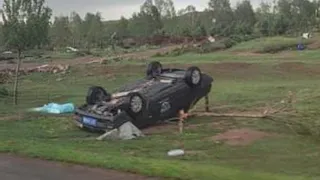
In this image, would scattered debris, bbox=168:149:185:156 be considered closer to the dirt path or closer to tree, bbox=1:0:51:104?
the dirt path

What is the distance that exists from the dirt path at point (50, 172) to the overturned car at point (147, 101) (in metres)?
5.49

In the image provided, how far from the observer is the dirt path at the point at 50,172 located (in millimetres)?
9836

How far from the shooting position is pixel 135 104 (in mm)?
17484

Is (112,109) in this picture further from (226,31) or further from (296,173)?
(226,31)

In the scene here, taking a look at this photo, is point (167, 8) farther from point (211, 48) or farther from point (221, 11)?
point (211, 48)

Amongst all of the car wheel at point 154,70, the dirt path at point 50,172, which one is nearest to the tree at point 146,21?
the car wheel at point 154,70

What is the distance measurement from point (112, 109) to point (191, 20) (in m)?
113

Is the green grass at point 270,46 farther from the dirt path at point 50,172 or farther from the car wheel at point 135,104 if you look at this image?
the dirt path at point 50,172

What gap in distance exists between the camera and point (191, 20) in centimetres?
12950

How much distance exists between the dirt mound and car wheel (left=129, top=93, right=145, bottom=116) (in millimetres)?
2604

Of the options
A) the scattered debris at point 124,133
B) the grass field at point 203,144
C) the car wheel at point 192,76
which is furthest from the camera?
the car wheel at point 192,76

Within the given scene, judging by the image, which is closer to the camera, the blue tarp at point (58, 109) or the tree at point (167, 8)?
the blue tarp at point (58, 109)

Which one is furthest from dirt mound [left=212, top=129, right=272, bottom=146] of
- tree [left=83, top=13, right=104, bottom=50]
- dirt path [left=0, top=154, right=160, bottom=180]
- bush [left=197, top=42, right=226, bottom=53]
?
tree [left=83, top=13, right=104, bottom=50]

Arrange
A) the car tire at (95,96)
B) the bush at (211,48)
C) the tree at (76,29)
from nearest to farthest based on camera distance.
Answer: the car tire at (95,96)
the bush at (211,48)
the tree at (76,29)
